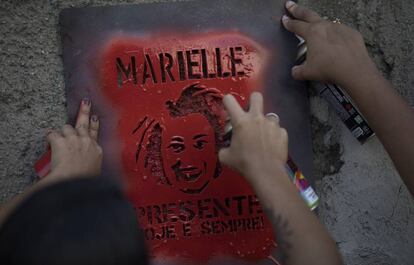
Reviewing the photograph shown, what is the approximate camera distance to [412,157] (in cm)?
101

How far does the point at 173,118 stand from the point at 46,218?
0.46 metres

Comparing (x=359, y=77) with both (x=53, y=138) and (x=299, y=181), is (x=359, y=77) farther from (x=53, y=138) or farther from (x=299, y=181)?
(x=53, y=138)

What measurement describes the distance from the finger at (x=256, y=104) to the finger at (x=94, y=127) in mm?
332

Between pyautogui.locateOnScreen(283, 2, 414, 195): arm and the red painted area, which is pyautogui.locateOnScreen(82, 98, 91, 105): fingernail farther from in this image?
pyautogui.locateOnScreen(283, 2, 414, 195): arm

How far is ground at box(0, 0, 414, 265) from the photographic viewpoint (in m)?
1.10

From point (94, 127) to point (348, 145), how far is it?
56 cm

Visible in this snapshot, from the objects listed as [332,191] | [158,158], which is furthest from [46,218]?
[332,191]

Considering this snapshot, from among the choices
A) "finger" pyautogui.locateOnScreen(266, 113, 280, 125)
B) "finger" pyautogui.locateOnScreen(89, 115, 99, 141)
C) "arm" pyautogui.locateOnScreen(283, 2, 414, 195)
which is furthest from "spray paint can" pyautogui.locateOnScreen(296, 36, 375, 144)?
"finger" pyautogui.locateOnScreen(89, 115, 99, 141)

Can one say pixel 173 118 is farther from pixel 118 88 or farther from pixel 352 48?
pixel 352 48

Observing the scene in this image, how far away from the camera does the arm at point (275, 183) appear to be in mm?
912

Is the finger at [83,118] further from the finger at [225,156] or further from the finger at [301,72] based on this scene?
the finger at [301,72]

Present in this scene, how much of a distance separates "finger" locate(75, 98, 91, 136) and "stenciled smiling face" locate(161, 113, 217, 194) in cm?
17

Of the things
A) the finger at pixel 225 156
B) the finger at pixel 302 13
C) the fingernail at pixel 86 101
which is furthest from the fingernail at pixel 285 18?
the fingernail at pixel 86 101

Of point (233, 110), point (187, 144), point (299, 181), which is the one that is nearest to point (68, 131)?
point (187, 144)
